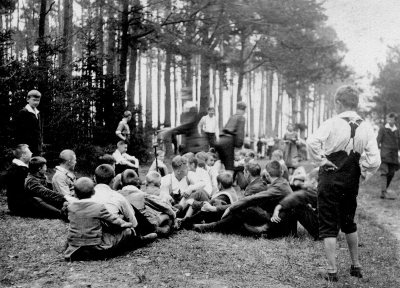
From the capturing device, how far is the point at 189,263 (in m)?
5.05

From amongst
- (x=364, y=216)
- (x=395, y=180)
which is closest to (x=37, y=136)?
(x=364, y=216)

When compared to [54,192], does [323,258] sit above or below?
below

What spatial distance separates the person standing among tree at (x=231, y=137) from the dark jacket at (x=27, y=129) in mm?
3315

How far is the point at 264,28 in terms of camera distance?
21.1m

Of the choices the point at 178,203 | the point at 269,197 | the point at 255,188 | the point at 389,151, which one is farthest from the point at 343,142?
the point at 389,151

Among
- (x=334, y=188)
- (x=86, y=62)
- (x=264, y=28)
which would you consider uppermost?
(x=264, y=28)

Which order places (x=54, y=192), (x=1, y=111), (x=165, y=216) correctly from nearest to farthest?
(x=165, y=216) → (x=54, y=192) → (x=1, y=111)

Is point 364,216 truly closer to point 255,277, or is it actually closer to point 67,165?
point 255,277

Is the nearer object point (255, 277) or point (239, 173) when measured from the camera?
point (255, 277)

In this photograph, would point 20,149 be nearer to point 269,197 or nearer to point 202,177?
point 202,177

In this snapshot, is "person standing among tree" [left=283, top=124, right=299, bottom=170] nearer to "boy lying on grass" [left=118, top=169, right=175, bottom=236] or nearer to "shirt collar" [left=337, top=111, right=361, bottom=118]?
"boy lying on grass" [left=118, top=169, right=175, bottom=236]

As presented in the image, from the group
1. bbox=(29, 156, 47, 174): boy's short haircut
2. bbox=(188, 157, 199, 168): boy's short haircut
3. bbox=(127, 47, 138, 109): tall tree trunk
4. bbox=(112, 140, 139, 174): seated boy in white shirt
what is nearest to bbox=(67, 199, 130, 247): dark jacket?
bbox=(29, 156, 47, 174): boy's short haircut

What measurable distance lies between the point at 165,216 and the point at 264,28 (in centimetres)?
1665

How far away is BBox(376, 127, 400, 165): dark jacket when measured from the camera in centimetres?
1121
